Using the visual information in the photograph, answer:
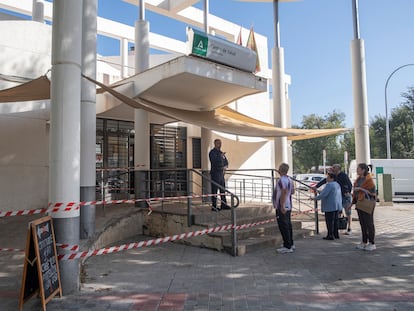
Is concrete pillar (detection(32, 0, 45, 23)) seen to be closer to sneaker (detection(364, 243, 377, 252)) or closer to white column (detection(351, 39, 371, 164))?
white column (detection(351, 39, 371, 164))

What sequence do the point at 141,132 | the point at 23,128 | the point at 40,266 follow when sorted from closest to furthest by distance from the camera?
the point at 40,266
the point at 141,132
the point at 23,128

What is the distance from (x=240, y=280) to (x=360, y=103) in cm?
960

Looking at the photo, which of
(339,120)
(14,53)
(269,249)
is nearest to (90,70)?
(14,53)

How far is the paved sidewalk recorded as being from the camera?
3.93m

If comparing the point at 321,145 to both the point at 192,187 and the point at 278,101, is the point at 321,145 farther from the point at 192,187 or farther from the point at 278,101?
the point at 192,187

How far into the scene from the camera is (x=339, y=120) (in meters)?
49.9

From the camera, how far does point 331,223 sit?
7.41 metres

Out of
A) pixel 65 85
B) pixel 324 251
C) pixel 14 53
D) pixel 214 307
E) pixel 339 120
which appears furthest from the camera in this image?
pixel 339 120

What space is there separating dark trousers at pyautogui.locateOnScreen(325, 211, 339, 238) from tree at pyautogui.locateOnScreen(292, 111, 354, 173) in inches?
1516

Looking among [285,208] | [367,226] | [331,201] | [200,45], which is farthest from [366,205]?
[200,45]

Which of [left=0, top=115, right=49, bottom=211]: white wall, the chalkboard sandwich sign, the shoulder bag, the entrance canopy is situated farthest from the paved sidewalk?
[left=0, top=115, right=49, bottom=211]: white wall

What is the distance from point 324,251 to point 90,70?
221 inches

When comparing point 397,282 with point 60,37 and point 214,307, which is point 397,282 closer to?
point 214,307

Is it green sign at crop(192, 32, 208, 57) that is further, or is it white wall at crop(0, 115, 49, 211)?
white wall at crop(0, 115, 49, 211)
